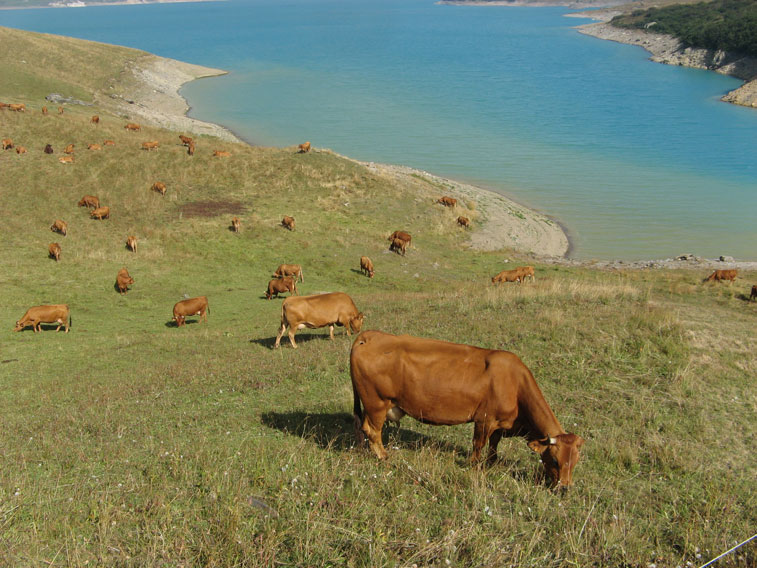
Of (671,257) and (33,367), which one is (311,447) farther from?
(671,257)

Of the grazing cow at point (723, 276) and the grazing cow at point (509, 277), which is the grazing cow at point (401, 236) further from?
the grazing cow at point (723, 276)

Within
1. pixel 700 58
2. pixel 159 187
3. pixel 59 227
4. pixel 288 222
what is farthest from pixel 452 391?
pixel 700 58

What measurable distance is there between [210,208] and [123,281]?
11.1 metres

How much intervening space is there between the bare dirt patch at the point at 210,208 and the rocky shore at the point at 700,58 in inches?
3036

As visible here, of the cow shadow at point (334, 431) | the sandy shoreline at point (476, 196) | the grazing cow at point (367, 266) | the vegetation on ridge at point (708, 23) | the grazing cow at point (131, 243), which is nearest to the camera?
the cow shadow at point (334, 431)

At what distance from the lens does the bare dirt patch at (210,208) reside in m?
33.4

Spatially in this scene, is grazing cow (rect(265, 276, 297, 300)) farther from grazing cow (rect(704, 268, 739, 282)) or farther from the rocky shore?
the rocky shore

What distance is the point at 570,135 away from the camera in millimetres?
69875

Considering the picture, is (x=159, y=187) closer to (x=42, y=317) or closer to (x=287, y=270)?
(x=287, y=270)

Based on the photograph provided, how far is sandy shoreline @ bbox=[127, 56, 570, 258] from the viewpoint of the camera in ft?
124

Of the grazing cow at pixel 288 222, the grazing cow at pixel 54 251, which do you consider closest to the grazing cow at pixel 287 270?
the grazing cow at pixel 288 222

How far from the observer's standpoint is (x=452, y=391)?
27.3 ft

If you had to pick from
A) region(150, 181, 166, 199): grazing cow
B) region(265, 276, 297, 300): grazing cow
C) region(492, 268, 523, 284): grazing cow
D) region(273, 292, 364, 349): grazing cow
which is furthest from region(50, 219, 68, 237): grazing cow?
region(492, 268, 523, 284): grazing cow

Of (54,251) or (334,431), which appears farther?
(54,251)
